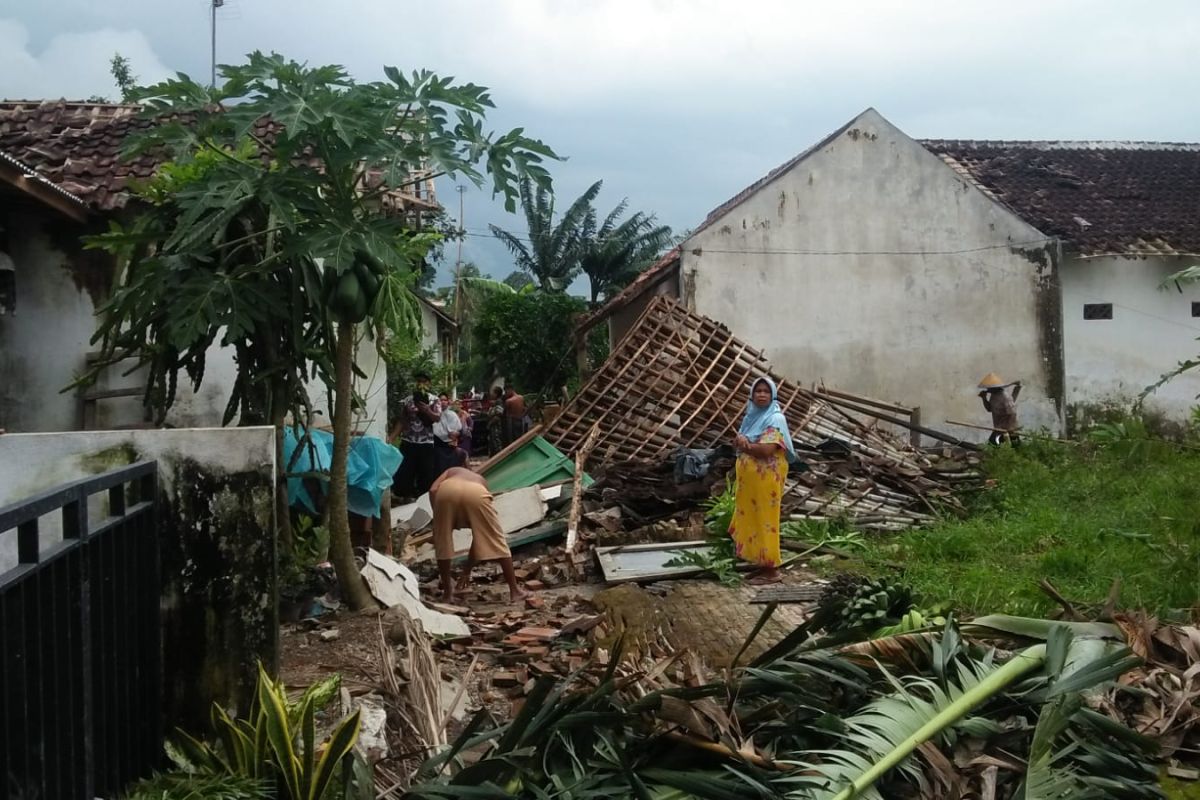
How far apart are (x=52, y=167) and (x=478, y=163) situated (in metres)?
6.06

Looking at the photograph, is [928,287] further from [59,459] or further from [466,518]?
[59,459]

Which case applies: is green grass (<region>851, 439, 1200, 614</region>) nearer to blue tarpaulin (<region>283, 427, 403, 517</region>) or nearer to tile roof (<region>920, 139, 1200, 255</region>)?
blue tarpaulin (<region>283, 427, 403, 517</region>)

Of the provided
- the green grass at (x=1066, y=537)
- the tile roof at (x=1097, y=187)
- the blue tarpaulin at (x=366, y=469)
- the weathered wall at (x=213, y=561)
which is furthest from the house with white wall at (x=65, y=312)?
the tile roof at (x=1097, y=187)

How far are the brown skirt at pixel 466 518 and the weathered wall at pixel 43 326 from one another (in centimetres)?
359

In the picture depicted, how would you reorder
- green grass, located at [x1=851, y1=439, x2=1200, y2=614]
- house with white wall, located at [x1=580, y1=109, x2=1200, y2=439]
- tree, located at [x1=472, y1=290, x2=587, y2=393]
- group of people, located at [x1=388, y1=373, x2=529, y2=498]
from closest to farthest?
green grass, located at [x1=851, y1=439, x2=1200, y2=614] < group of people, located at [x1=388, y1=373, x2=529, y2=498] < house with white wall, located at [x1=580, y1=109, x2=1200, y2=439] < tree, located at [x1=472, y1=290, x2=587, y2=393]

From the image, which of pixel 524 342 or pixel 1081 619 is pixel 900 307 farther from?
pixel 1081 619

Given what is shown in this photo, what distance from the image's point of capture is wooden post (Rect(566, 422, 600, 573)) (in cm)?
1059

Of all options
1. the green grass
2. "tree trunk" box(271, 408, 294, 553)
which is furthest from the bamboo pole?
"tree trunk" box(271, 408, 294, 553)

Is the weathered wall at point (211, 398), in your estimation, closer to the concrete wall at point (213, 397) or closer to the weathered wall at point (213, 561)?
the concrete wall at point (213, 397)

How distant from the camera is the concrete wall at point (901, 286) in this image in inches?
715

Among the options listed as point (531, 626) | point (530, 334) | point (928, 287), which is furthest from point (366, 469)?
point (530, 334)

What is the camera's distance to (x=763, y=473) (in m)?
8.97

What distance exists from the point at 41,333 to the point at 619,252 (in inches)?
812

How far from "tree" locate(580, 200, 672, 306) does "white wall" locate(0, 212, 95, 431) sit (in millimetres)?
20365
